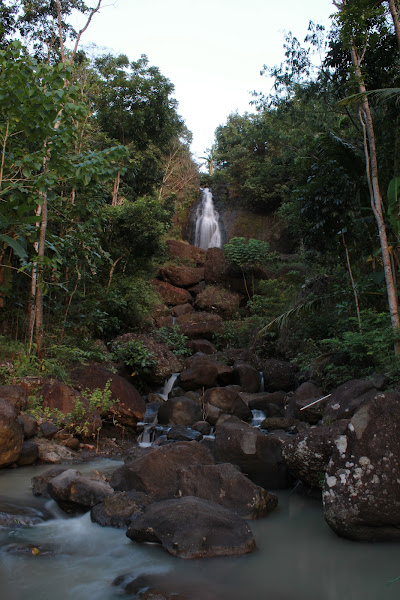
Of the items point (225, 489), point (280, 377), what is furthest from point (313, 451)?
point (280, 377)

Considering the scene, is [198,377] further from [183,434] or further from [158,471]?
[158,471]

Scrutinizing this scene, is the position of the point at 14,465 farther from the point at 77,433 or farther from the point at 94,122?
the point at 94,122

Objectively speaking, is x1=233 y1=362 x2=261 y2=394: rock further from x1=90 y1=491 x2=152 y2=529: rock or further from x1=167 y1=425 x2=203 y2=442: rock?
x1=90 y1=491 x2=152 y2=529: rock

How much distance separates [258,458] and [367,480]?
6.98 ft

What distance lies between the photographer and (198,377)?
40.0ft

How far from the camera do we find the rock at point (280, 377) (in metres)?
12.4

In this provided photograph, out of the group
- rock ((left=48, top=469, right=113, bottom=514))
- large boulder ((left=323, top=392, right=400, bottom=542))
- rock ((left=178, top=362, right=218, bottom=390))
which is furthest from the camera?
rock ((left=178, top=362, right=218, bottom=390))

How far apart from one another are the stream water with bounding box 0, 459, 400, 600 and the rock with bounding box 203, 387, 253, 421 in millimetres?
5192

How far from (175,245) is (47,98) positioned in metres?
16.8

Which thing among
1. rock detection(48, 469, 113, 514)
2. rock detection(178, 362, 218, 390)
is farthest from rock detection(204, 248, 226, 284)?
rock detection(48, 469, 113, 514)

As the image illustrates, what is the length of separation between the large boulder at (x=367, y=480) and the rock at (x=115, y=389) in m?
5.63

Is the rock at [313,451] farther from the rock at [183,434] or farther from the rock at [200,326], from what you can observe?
the rock at [200,326]

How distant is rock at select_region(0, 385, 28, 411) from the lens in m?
7.70

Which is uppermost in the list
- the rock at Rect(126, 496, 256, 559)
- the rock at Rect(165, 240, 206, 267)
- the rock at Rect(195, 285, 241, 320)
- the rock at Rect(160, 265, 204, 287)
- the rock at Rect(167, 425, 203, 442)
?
the rock at Rect(165, 240, 206, 267)
